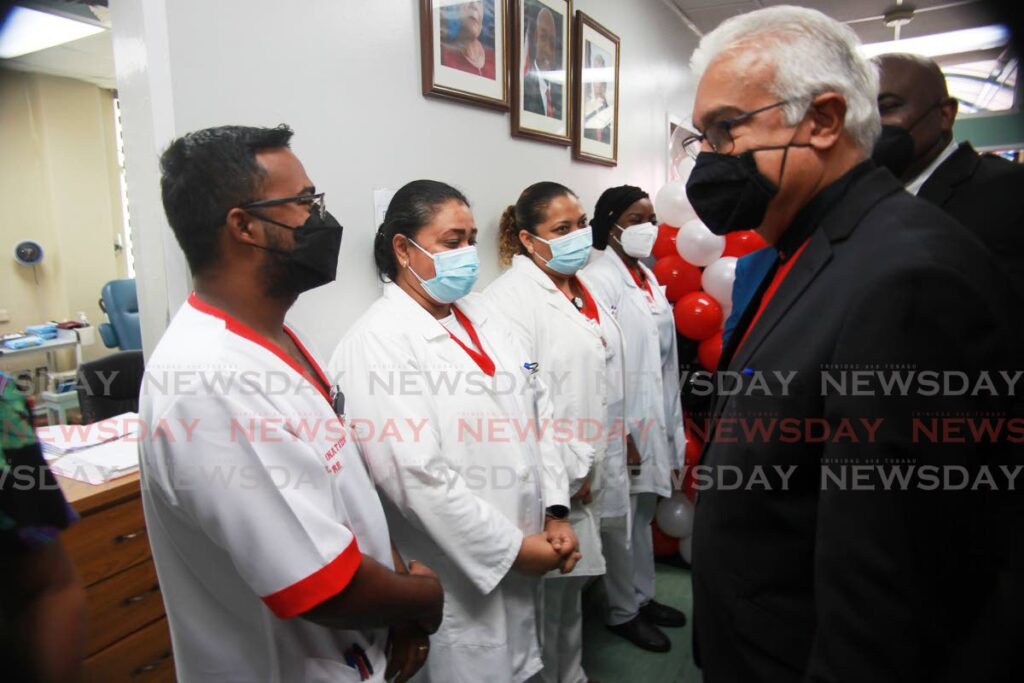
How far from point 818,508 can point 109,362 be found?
94.9 inches

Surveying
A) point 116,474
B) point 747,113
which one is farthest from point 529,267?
point 116,474

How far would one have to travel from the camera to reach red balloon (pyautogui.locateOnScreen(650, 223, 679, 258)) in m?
3.09

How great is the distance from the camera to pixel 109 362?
2145 mm

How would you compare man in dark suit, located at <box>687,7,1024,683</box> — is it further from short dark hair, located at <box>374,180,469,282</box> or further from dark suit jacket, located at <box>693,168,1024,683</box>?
short dark hair, located at <box>374,180,469,282</box>

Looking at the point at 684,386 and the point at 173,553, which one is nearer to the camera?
the point at 173,553

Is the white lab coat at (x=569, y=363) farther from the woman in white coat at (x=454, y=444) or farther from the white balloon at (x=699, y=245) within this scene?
the white balloon at (x=699, y=245)

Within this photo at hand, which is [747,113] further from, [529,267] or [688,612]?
[688,612]

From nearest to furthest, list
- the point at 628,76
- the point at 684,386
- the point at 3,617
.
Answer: the point at 3,617 < the point at 684,386 < the point at 628,76

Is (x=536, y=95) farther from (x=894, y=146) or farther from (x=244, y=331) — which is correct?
(x=244, y=331)

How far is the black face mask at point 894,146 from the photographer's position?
1.42 m

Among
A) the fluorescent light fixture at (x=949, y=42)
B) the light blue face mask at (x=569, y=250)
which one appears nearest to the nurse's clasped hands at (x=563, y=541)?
the light blue face mask at (x=569, y=250)

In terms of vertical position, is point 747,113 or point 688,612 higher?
point 747,113

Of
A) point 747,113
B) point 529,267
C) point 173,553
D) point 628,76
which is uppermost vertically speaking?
point 628,76

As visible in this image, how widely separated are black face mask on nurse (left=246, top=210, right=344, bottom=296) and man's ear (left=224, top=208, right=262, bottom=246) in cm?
1
